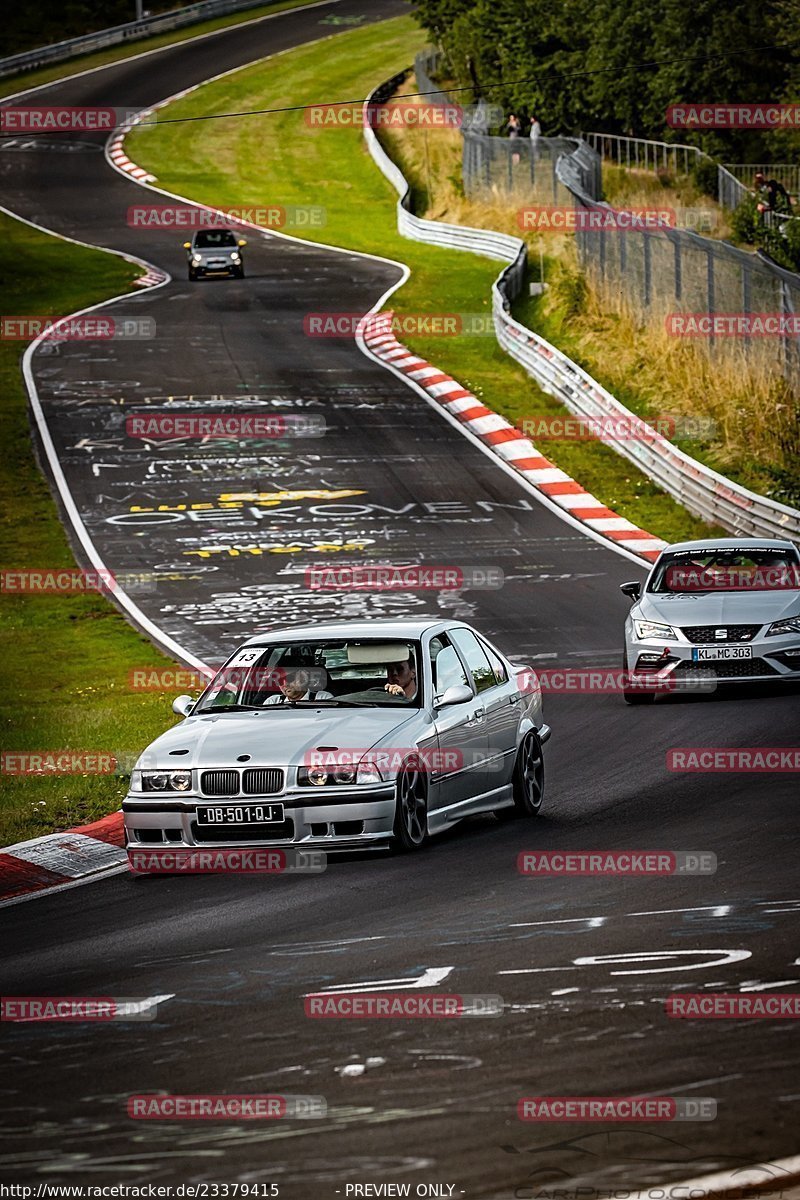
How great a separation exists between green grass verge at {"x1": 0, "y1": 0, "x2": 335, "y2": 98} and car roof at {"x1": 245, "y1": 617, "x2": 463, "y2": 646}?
234ft

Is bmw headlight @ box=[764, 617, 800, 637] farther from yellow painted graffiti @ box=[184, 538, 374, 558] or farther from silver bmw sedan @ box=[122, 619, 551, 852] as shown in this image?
yellow painted graffiti @ box=[184, 538, 374, 558]

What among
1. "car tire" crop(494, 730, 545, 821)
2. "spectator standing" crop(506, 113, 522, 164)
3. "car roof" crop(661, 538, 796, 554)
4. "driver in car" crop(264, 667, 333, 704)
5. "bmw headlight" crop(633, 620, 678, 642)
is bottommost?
"bmw headlight" crop(633, 620, 678, 642)

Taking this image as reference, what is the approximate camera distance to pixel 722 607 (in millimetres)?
18203

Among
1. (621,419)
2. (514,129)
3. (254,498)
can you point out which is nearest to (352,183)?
(514,129)

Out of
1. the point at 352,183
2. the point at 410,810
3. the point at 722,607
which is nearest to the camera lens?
the point at 410,810

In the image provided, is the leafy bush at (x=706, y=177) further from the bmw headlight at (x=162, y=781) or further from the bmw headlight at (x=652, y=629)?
the bmw headlight at (x=162, y=781)

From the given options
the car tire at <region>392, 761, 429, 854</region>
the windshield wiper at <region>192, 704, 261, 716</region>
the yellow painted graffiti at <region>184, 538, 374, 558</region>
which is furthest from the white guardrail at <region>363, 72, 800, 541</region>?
the car tire at <region>392, 761, 429, 854</region>

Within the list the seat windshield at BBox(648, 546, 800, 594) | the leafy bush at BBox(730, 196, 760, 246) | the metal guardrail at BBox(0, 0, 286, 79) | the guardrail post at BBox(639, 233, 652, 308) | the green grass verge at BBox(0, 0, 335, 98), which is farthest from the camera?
the metal guardrail at BBox(0, 0, 286, 79)

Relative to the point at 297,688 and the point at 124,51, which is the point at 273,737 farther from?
the point at 124,51

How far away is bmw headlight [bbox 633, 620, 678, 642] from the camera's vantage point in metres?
18.0

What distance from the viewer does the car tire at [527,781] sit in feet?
42.6

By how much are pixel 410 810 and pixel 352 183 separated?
58.1m

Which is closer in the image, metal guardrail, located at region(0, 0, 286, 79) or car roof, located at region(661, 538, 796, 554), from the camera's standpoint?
car roof, located at region(661, 538, 796, 554)

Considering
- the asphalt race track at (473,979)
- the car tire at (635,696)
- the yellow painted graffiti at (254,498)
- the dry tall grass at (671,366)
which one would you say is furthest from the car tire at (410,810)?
the yellow painted graffiti at (254,498)
